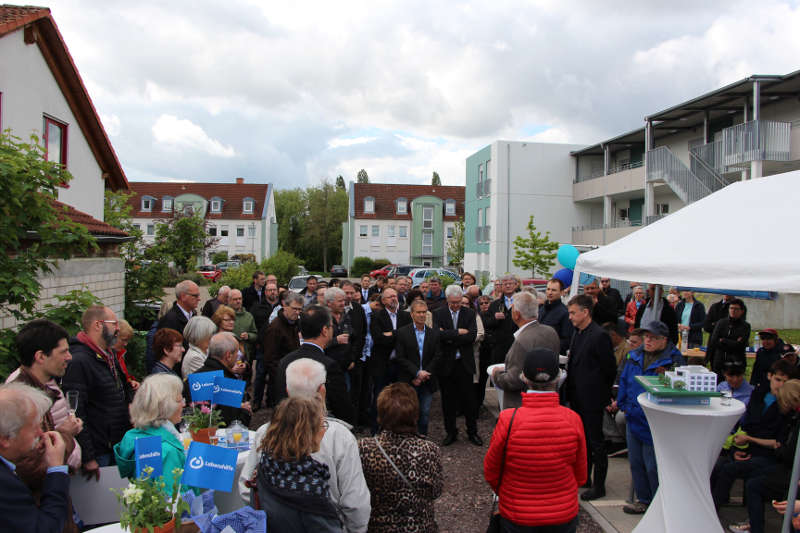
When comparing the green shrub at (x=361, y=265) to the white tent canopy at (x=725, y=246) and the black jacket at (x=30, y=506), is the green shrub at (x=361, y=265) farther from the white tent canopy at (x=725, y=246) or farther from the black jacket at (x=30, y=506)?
the black jacket at (x=30, y=506)

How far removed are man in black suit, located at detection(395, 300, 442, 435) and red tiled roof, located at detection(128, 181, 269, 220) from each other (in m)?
56.2

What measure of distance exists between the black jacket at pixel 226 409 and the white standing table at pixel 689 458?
11.2 ft

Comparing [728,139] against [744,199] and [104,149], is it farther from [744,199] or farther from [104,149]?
[104,149]

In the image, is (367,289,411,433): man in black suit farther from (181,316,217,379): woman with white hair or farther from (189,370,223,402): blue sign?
(189,370,223,402): blue sign

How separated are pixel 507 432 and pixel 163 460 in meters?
2.11

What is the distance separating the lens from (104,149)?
14.7 metres

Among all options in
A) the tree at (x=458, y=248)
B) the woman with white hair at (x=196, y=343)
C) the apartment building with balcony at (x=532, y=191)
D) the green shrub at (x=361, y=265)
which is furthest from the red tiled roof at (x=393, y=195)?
the woman with white hair at (x=196, y=343)

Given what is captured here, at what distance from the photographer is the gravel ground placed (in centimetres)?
499

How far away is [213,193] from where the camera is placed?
2446 inches

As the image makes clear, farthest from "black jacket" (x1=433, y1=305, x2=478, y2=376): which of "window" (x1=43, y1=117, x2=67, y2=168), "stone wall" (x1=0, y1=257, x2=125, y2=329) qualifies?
"window" (x1=43, y1=117, x2=67, y2=168)

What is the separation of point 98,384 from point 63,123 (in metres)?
11.6

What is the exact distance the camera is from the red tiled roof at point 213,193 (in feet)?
198

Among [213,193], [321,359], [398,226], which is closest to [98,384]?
[321,359]

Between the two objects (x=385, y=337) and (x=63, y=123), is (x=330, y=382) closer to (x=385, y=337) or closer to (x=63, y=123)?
(x=385, y=337)
